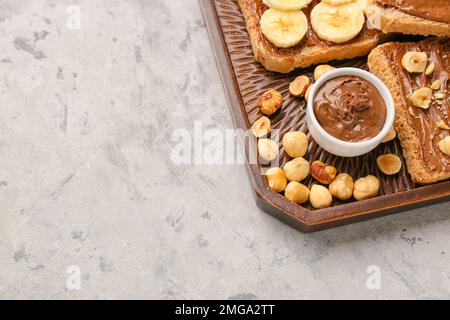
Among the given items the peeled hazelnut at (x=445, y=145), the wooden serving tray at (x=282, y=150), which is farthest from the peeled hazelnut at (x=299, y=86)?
the peeled hazelnut at (x=445, y=145)

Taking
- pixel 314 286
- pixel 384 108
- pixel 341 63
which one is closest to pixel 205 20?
pixel 341 63

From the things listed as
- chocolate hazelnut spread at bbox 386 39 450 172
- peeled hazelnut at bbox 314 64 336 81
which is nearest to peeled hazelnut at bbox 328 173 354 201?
chocolate hazelnut spread at bbox 386 39 450 172

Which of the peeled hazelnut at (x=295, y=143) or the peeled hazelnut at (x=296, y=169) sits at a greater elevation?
the peeled hazelnut at (x=295, y=143)

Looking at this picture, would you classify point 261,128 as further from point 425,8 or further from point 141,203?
point 425,8

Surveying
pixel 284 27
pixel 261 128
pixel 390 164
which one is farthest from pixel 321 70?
pixel 390 164

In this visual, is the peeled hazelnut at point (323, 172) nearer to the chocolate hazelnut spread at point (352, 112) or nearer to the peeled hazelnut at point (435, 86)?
the chocolate hazelnut spread at point (352, 112)

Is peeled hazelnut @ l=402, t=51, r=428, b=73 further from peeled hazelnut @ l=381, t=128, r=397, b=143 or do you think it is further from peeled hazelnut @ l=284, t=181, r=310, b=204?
peeled hazelnut @ l=284, t=181, r=310, b=204
